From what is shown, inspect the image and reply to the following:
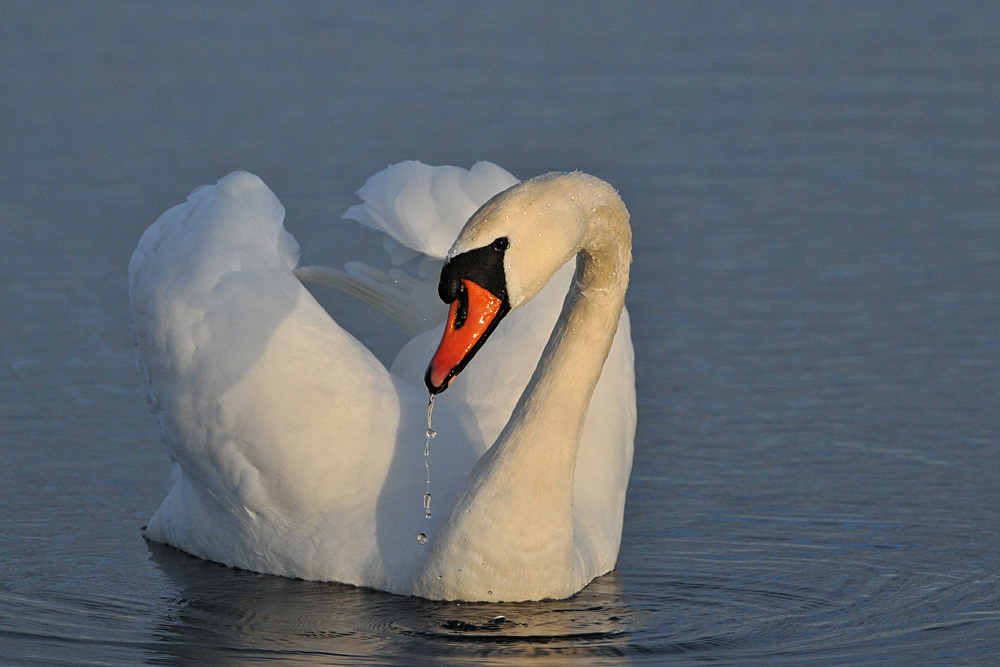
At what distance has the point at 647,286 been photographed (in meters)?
9.06

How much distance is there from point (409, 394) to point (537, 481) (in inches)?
36.2

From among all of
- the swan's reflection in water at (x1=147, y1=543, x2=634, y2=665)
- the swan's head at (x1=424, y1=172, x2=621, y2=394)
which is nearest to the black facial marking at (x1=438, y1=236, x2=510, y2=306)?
the swan's head at (x1=424, y1=172, x2=621, y2=394)

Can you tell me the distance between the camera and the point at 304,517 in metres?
5.79

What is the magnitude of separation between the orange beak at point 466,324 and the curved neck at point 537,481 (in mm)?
705

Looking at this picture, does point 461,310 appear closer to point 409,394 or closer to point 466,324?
point 466,324

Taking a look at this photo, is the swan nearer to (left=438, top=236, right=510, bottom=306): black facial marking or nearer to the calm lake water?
(left=438, top=236, right=510, bottom=306): black facial marking

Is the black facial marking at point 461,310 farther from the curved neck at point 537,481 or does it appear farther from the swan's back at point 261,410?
the swan's back at point 261,410

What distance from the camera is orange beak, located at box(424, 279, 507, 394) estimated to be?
15.4 feet

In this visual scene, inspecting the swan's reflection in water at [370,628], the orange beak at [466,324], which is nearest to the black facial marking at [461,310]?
the orange beak at [466,324]

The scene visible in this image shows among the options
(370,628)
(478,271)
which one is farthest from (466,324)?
(370,628)

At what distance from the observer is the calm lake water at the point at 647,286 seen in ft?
18.0

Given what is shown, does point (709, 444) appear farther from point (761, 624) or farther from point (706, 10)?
point (706, 10)

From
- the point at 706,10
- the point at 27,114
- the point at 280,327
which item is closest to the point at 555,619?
the point at 280,327

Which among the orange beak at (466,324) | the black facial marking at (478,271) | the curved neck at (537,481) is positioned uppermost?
the black facial marking at (478,271)
